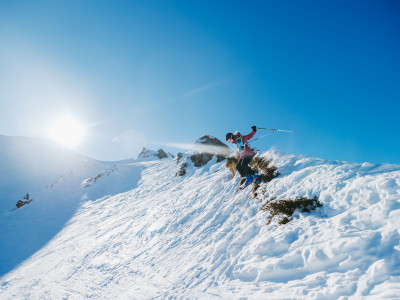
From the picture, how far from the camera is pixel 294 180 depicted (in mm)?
8031

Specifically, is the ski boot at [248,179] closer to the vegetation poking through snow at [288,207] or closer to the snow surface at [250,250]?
the snow surface at [250,250]

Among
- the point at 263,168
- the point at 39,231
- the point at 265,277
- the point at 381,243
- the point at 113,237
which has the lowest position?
the point at 265,277

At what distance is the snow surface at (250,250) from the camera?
4.14 meters

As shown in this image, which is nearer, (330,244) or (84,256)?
(330,244)

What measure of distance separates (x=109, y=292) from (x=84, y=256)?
5.22m

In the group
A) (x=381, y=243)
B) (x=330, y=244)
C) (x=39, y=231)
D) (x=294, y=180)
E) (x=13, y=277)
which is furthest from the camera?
(x=39, y=231)

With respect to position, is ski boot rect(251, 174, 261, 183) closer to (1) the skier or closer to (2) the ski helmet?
(1) the skier

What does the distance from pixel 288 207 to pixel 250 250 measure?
1.95m

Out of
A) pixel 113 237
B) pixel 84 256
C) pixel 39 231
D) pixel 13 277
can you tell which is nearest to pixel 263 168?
pixel 113 237

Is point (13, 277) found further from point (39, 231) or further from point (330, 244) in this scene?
point (330, 244)

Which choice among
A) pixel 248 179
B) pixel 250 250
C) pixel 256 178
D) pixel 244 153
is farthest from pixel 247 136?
pixel 250 250

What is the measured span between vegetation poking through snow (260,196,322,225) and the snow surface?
0.20 meters

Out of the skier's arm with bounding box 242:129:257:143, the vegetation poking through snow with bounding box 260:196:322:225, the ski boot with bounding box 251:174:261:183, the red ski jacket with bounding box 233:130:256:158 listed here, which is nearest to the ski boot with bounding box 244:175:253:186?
the ski boot with bounding box 251:174:261:183

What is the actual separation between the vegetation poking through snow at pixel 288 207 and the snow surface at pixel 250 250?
0.20 metres
